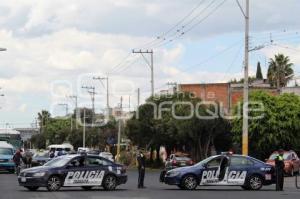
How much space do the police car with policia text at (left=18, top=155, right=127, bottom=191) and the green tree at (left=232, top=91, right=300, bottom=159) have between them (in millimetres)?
25597

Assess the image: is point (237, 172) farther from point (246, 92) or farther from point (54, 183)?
point (246, 92)

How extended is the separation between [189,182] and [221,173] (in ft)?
4.37

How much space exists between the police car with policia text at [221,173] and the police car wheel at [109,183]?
2.10 metres

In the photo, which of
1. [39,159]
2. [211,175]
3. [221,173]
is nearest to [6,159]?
[39,159]

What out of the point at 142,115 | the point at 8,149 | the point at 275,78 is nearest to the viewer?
the point at 8,149

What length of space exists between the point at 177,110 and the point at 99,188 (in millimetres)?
33203

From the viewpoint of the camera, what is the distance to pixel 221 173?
91.5 ft

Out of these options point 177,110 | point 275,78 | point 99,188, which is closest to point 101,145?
point 275,78

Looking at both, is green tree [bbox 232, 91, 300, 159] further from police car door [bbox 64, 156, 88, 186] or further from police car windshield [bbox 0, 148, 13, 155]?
police car door [bbox 64, 156, 88, 186]

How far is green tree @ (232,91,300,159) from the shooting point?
51469 millimetres

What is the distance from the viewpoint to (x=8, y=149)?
45.8 metres

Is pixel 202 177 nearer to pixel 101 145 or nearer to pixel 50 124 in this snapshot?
pixel 101 145

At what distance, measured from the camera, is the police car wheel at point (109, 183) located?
89.9 feet

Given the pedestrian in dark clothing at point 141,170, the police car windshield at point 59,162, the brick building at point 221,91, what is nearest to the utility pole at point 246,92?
the pedestrian in dark clothing at point 141,170
